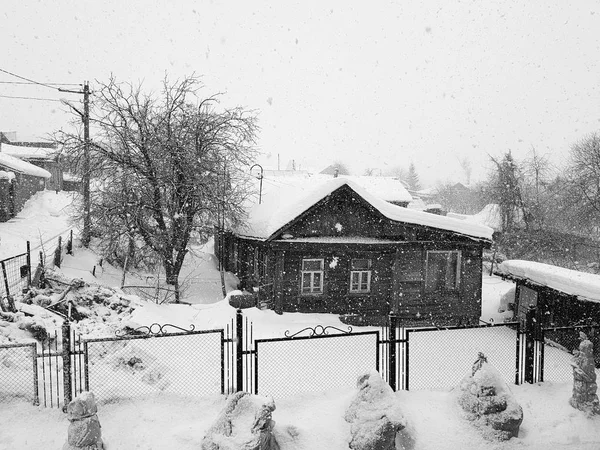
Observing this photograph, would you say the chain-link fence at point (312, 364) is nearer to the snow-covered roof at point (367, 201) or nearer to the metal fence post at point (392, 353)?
the metal fence post at point (392, 353)

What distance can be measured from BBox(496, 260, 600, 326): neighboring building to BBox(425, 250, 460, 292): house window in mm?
1605

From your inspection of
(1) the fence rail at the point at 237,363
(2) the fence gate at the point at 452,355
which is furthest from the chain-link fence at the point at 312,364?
(2) the fence gate at the point at 452,355

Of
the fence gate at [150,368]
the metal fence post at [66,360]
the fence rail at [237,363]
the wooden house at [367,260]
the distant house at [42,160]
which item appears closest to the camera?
the metal fence post at [66,360]

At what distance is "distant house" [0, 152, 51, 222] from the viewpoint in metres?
27.2

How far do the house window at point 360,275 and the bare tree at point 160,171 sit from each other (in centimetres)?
598

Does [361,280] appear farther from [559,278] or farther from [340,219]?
[559,278]

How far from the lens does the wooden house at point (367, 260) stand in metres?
16.1

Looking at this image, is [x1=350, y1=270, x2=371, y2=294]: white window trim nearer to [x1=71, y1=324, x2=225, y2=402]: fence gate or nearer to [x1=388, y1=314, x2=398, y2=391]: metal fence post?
[x1=71, y1=324, x2=225, y2=402]: fence gate

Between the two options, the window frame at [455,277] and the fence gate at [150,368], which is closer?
the fence gate at [150,368]

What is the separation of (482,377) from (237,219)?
14113 mm

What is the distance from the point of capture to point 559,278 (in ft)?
44.2

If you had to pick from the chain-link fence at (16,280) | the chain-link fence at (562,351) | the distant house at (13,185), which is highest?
the distant house at (13,185)

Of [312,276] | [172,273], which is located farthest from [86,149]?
[312,276]

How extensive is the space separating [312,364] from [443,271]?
8.96 meters
